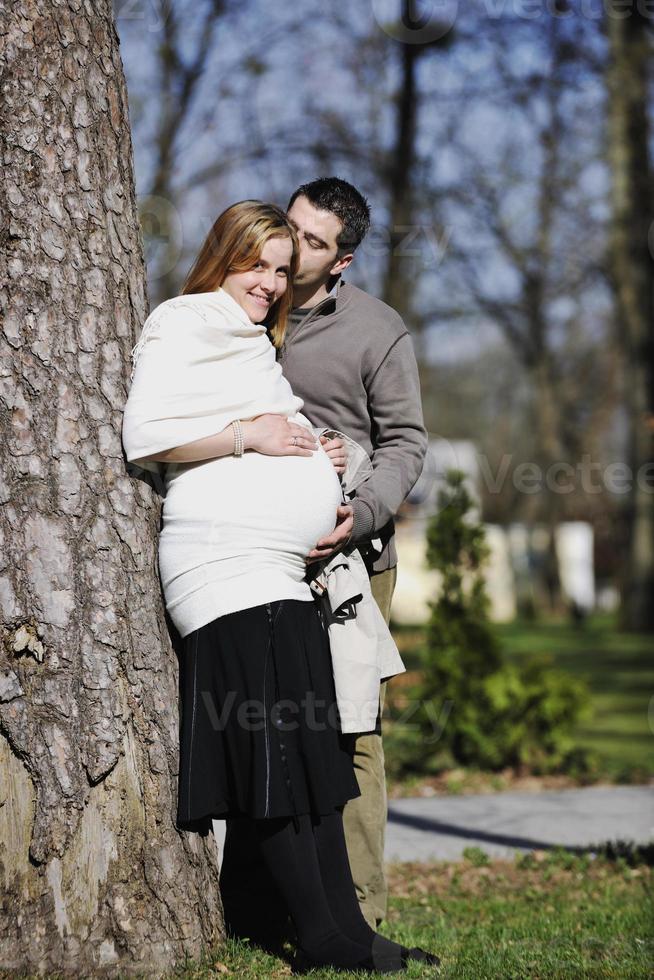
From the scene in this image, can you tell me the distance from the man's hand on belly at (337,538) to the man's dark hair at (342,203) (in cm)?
87

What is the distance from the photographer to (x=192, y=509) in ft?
10.0

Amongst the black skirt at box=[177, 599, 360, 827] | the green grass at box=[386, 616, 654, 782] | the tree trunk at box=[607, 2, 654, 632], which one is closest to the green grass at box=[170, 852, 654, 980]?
the black skirt at box=[177, 599, 360, 827]

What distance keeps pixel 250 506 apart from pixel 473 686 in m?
4.96

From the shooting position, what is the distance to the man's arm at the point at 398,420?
11.5 ft

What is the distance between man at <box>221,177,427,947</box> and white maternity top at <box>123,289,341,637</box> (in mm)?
427

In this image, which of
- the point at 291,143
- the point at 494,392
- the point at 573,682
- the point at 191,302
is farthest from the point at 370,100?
the point at 494,392

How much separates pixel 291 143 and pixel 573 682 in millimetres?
7097

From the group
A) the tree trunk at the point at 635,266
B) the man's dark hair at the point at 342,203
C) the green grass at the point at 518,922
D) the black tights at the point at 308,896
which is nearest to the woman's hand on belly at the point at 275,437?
the man's dark hair at the point at 342,203

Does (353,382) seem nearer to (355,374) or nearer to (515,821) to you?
(355,374)

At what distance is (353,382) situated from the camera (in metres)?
3.54

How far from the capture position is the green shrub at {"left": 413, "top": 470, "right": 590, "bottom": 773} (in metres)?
7.59

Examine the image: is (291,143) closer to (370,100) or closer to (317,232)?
(370,100)

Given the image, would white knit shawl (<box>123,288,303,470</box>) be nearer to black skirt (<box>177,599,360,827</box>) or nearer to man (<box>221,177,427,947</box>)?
man (<box>221,177,427,947</box>)

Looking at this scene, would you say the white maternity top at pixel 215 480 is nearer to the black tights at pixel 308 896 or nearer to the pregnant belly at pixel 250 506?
the pregnant belly at pixel 250 506
